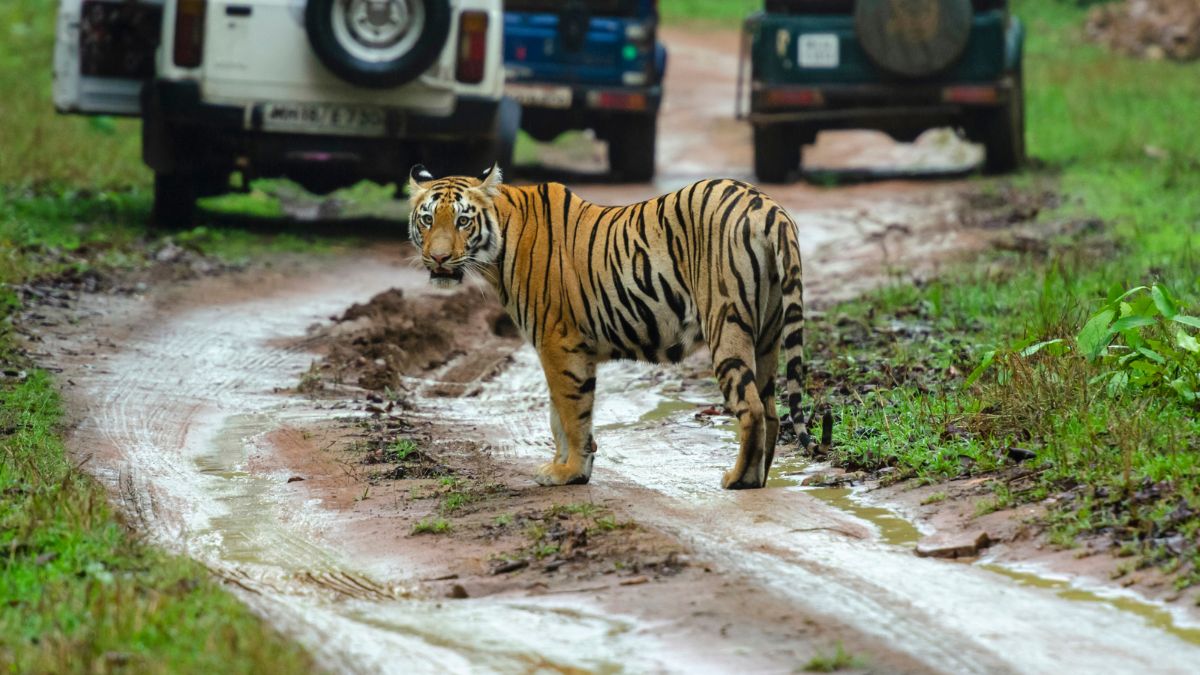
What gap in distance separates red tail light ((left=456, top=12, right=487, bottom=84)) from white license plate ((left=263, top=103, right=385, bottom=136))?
649 mm

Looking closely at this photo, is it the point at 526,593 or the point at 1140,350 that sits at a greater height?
the point at 1140,350

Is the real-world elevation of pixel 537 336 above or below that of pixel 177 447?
above

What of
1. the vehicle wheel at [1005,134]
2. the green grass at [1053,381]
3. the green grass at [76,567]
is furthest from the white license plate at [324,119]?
the vehicle wheel at [1005,134]

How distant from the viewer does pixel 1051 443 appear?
6.22 metres

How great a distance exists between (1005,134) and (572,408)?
34.4 feet

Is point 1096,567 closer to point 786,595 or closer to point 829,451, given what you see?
point 786,595

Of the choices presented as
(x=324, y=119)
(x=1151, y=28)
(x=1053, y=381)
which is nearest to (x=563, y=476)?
(x=1053, y=381)

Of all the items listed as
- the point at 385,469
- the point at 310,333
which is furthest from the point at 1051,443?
the point at 310,333

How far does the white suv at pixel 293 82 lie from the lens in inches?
469

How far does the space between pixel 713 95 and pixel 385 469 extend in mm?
19361

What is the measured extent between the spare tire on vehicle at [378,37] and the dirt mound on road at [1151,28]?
1875 centimetres

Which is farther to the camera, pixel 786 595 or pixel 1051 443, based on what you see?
pixel 1051 443

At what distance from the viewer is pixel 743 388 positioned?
629cm

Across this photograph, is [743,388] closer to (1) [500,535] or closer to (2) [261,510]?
(1) [500,535]
